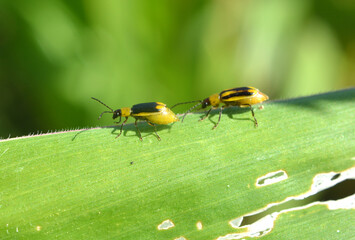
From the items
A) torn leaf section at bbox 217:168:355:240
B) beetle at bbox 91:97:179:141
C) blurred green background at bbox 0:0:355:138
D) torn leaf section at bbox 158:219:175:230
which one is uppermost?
blurred green background at bbox 0:0:355:138

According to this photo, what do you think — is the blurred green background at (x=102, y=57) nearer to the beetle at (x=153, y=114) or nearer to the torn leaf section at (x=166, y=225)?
the beetle at (x=153, y=114)

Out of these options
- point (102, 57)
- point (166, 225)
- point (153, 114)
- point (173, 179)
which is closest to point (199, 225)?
point (166, 225)

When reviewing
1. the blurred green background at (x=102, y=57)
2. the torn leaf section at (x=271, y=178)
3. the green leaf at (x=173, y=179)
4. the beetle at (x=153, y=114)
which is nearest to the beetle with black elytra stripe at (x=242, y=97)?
the beetle at (x=153, y=114)

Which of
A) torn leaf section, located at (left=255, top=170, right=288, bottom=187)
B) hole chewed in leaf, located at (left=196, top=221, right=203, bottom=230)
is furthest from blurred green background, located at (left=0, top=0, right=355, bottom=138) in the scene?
hole chewed in leaf, located at (left=196, top=221, right=203, bottom=230)

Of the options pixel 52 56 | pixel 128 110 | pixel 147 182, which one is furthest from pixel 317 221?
pixel 52 56

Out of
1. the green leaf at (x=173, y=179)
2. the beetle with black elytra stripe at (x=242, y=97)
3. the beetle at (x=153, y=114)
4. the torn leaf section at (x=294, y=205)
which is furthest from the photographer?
the beetle with black elytra stripe at (x=242, y=97)

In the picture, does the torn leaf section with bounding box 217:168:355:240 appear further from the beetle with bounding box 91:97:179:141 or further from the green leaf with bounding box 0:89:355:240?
the beetle with bounding box 91:97:179:141
